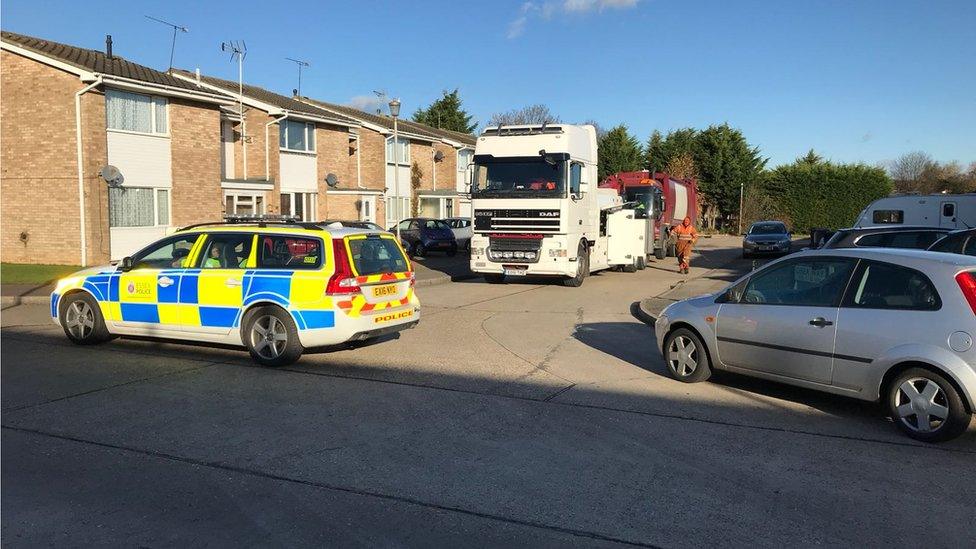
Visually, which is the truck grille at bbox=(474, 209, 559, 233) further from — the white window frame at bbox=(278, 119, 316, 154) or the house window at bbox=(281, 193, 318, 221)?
the white window frame at bbox=(278, 119, 316, 154)

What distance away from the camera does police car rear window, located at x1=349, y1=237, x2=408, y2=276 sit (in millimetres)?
9031

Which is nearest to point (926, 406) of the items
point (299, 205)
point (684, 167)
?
point (299, 205)

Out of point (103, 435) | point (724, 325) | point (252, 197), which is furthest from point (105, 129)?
point (724, 325)

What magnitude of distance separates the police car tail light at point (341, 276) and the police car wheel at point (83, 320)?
3.52 m

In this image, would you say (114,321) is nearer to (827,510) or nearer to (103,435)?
(103,435)

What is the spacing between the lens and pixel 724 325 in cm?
770

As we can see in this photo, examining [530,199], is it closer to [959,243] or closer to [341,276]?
[959,243]

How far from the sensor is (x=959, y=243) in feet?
38.8

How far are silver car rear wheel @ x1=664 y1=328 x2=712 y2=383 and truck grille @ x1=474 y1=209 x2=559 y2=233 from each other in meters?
9.94

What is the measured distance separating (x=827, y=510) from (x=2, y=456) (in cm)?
568

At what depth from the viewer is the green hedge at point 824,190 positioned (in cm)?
4916

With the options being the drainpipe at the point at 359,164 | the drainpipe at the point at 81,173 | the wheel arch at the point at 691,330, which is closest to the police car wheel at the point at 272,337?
the wheel arch at the point at 691,330

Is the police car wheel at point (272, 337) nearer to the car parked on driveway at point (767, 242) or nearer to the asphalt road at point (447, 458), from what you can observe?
the asphalt road at point (447, 458)

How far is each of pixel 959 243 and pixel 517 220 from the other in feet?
30.7
